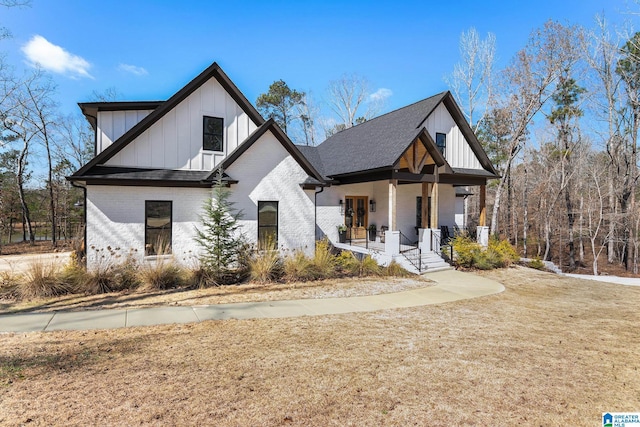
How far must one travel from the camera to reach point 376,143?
17.2 metres

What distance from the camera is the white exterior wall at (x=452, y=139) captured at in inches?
689

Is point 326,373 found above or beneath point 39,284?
beneath

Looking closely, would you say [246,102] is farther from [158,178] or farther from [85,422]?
[85,422]

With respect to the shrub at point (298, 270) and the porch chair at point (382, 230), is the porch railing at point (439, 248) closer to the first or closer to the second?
the porch chair at point (382, 230)

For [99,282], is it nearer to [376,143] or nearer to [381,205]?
[376,143]

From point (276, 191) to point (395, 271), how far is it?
18.8 ft

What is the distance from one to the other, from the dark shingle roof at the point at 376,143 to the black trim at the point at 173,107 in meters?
5.39

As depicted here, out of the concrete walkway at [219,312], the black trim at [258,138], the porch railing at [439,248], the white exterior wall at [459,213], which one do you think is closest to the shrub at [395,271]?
the concrete walkway at [219,312]

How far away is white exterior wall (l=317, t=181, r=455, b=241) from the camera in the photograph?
17594mm

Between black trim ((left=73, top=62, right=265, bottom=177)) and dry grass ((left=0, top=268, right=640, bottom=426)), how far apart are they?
7.44 m

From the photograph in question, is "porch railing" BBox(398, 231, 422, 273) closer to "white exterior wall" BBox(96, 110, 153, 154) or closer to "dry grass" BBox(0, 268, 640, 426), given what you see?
"dry grass" BBox(0, 268, 640, 426)

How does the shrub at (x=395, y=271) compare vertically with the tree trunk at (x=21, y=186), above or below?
below

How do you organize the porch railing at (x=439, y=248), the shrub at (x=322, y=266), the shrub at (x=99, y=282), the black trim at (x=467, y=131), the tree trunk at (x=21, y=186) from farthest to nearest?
the tree trunk at (x=21, y=186) → the black trim at (x=467, y=131) → the porch railing at (x=439, y=248) → the shrub at (x=322, y=266) → the shrub at (x=99, y=282)

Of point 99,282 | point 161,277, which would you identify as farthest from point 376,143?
point 99,282
